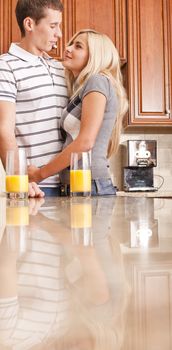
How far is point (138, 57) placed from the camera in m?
2.88

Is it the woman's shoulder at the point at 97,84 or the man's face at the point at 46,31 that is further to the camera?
the man's face at the point at 46,31

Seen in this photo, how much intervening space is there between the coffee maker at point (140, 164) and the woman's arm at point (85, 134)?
1.49m

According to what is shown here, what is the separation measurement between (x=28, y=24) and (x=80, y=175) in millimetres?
700

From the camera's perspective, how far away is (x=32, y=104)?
1.62 meters

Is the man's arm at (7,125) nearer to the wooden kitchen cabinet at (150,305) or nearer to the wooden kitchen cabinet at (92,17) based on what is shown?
the wooden kitchen cabinet at (92,17)

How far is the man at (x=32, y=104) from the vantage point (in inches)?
61.6

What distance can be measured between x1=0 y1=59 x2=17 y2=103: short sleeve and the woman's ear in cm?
20

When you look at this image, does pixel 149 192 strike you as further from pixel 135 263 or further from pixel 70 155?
pixel 135 263

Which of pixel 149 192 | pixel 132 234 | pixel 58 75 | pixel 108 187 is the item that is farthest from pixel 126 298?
pixel 149 192

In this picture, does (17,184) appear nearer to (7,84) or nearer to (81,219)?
(7,84)

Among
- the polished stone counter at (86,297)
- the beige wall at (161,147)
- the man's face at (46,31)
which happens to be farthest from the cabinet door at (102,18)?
the polished stone counter at (86,297)

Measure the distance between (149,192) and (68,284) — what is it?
8.82ft

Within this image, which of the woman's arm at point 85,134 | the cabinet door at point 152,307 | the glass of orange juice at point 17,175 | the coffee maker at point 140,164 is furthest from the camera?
the coffee maker at point 140,164

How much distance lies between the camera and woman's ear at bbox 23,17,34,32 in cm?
171
